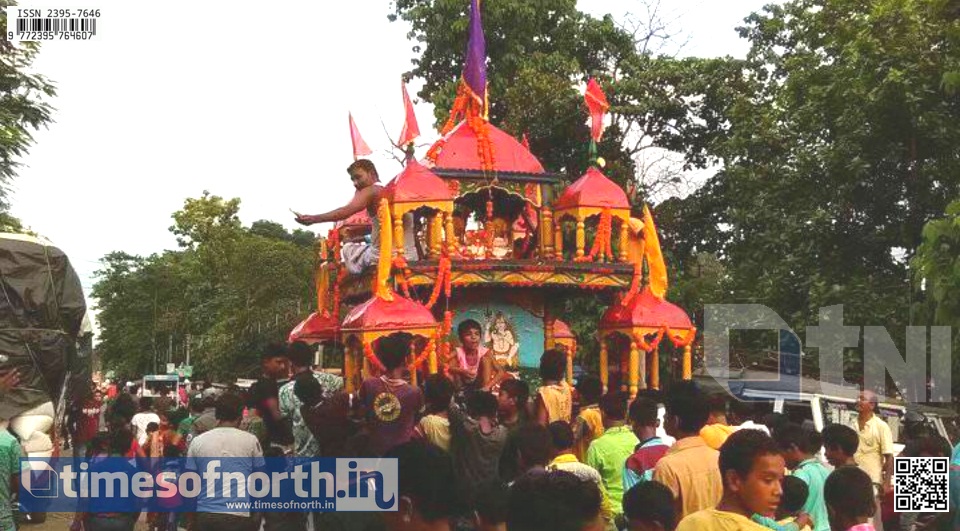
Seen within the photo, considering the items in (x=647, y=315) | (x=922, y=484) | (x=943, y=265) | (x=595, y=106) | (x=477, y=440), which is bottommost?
(x=922, y=484)

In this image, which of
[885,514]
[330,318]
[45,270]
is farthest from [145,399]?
[885,514]

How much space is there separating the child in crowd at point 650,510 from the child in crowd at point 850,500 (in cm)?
108

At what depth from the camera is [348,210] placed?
563 inches

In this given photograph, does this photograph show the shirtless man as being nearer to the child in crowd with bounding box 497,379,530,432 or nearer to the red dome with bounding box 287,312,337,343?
the red dome with bounding box 287,312,337,343

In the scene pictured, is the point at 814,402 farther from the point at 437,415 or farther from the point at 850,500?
the point at 850,500

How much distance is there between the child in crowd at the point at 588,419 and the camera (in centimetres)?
817

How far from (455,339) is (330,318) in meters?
3.01

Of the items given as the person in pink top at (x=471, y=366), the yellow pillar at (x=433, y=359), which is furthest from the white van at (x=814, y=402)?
the yellow pillar at (x=433, y=359)

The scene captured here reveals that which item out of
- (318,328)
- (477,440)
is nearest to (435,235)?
(318,328)

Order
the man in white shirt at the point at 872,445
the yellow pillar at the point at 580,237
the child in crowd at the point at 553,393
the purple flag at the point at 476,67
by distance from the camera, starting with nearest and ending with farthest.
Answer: the child in crowd at the point at 553,393
the man in white shirt at the point at 872,445
the yellow pillar at the point at 580,237
the purple flag at the point at 476,67

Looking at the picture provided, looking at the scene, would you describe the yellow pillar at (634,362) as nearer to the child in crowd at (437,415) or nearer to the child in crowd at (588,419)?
the child in crowd at (588,419)

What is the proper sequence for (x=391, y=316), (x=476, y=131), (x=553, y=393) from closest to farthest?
(x=553, y=393) < (x=391, y=316) < (x=476, y=131)

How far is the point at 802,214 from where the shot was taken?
22.8 m

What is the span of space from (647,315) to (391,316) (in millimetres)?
4011
